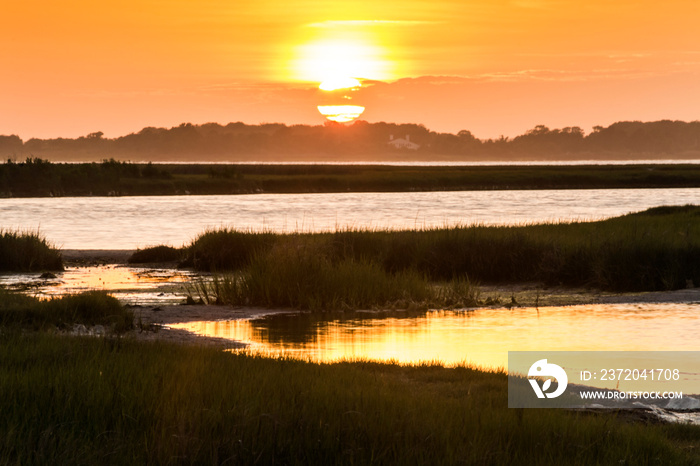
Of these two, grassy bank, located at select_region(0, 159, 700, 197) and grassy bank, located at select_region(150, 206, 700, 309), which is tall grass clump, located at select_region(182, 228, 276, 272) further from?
grassy bank, located at select_region(0, 159, 700, 197)

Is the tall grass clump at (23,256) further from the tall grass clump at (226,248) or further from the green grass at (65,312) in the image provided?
the green grass at (65,312)

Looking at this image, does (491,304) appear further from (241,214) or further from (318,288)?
(241,214)

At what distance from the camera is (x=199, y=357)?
42.3ft

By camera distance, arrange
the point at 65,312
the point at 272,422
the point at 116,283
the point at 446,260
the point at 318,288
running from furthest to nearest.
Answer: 1. the point at 446,260
2. the point at 116,283
3. the point at 318,288
4. the point at 65,312
5. the point at 272,422

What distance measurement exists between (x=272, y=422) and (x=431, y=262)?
21027mm

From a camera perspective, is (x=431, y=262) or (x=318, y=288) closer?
(x=318, y=288)

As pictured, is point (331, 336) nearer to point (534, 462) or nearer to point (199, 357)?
point (199, 357)

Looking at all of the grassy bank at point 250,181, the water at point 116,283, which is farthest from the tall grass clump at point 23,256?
the grassy bank at point 250,181

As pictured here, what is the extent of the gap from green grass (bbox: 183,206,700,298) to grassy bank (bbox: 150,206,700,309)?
1.2 inches

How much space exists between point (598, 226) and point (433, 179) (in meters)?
91.0

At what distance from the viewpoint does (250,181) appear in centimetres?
11538

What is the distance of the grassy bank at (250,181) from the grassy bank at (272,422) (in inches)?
3373

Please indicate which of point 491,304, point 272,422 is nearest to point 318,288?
point 491,304

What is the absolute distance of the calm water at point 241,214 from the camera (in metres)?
53.0
